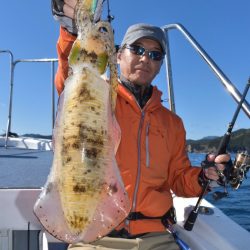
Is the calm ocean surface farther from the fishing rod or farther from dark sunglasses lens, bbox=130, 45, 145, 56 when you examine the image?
dark sunglasses lens, bbox=130, 45, 145, 56

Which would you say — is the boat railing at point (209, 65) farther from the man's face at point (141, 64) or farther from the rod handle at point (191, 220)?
the rod handle at point (191, 220)

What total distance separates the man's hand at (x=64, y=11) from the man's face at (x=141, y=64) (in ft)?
3.77

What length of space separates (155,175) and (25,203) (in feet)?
Answer: 4.51

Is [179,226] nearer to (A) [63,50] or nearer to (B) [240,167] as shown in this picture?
(B) [240,167]

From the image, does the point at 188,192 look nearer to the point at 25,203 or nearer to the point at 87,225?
the point at 25,203

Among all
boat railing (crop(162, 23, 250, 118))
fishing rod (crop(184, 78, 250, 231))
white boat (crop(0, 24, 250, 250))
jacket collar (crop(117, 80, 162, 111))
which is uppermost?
boat railing (crop(162, 23, 250, 118))

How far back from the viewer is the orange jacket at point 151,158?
3250 millimetres

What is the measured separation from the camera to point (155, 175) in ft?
11.1

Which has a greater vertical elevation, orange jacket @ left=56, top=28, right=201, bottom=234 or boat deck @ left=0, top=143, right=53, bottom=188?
orange jacket @ left=56, top=28, right=201, bottom=234

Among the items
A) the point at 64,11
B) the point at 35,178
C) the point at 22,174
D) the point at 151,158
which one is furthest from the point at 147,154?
the point at 22,174

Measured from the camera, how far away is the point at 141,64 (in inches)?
140

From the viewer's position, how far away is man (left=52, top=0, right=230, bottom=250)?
3.21 metres

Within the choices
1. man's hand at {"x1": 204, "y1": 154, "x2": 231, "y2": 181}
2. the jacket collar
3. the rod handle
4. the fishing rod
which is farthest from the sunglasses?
the rod handle

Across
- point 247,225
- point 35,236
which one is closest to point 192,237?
point 35,236
